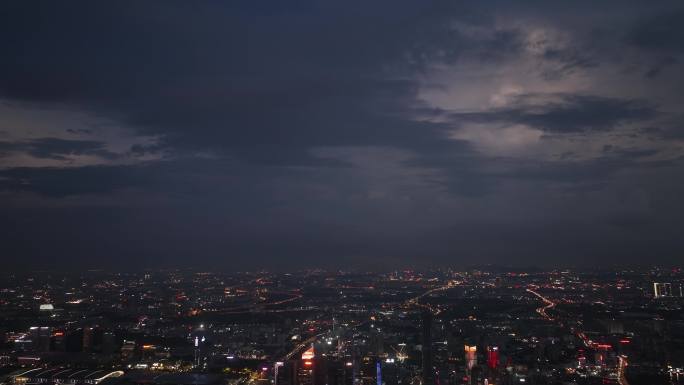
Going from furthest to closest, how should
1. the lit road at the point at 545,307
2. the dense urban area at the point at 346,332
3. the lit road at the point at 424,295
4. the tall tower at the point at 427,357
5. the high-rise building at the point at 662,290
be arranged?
the lit road at the point at 424,295 → the high-rise building at the point at 662,290 → the lit road at the point at 545,307 → the dense urban area at the point at 346,332 → the tall tower at the point at 427,357

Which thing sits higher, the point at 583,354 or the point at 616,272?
the point at 616,272

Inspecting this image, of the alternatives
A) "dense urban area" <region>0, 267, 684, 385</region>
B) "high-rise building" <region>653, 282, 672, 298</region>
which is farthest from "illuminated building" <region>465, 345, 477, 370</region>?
"high-rise building" <region>653, 282, 672, 298</region>

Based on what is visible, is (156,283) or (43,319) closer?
(43,319)

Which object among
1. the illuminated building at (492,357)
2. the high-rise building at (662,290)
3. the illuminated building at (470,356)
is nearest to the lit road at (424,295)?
the illuminated building at (470,356)

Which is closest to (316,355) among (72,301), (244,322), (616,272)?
(244,322)

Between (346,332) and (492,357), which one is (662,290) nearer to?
(492,357)

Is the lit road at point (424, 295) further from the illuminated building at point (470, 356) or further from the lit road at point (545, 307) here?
the illuminated building at point (470, 356)

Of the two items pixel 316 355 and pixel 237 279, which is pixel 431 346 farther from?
pixel 237 279

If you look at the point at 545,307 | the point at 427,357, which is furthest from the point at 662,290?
the point at 427,357

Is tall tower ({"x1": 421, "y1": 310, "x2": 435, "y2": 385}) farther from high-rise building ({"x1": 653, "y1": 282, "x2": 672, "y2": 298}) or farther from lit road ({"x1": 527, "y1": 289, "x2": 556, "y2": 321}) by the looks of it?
high-rise building ({"x1": 653, "y1": 282, "x2": 672, "y2": 298})
